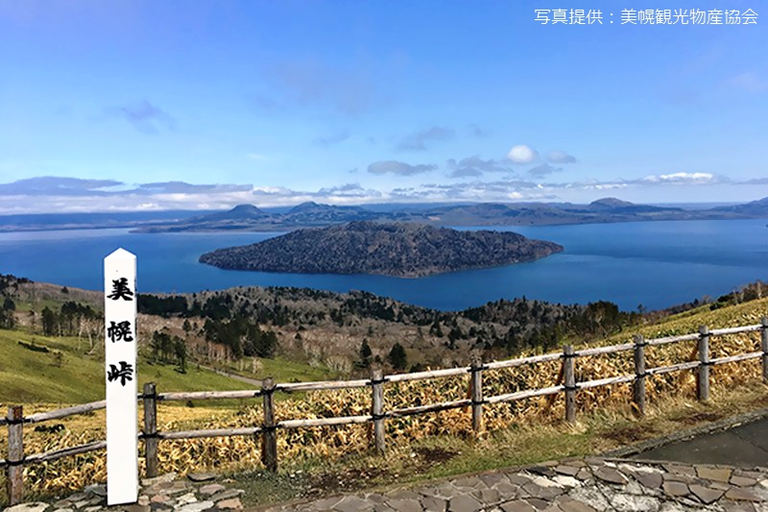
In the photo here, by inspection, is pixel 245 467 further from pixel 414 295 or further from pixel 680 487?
pixel 414 295

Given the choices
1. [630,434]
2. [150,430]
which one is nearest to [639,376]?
[630,434]

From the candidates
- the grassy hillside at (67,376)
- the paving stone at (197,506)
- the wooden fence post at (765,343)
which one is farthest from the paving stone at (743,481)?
the grassy hillside at (67,376)

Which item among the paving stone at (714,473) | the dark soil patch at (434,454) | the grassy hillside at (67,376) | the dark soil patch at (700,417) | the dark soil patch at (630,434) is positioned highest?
the paving stone at (714,473)

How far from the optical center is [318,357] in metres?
103

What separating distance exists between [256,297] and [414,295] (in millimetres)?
61676

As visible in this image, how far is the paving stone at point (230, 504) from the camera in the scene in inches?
257

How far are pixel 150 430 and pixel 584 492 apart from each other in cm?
635

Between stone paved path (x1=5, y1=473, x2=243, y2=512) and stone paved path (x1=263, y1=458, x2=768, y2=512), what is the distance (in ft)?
2.86

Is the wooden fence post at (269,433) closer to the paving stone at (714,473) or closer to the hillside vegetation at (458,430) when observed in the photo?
the hillside vegetation at (458,430)

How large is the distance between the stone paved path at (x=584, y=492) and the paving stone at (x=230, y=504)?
50cm

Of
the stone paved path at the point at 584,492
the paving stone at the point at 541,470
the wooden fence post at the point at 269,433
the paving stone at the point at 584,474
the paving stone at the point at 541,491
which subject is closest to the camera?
the stone paved path at the point at 584,492

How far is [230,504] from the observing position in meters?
6.62

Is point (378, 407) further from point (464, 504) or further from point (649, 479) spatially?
point (649, 479)

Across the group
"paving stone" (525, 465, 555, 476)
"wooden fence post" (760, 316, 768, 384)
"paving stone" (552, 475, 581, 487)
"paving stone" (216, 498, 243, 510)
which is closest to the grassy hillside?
"paving stone" (216, 498, 243, 510)
